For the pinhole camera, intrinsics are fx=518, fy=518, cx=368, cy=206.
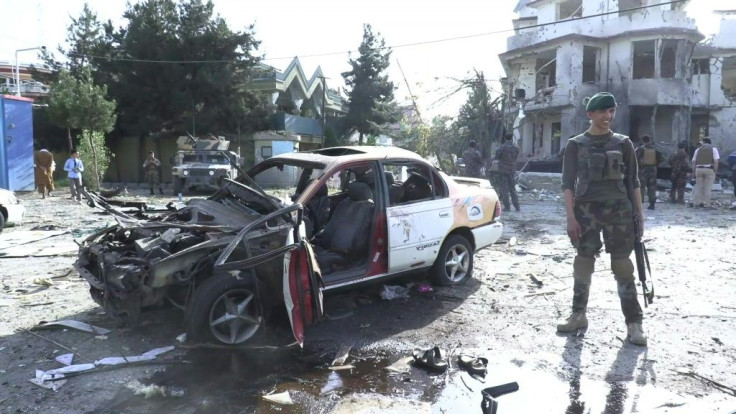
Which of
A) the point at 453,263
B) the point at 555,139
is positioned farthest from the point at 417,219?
the point at 555,139

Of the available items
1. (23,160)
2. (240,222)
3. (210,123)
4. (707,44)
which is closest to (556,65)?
(707,44)

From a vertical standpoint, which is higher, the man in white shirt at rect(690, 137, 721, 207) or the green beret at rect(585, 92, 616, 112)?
the green beret at rect(585, 92, 616, 112)

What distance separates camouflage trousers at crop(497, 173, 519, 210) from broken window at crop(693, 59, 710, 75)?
23029 millimetres

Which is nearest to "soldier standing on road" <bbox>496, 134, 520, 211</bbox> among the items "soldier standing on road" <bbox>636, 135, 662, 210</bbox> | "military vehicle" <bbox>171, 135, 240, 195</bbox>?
"soldier standing on road" <bbox>636, 135, 662, 210</bbox>

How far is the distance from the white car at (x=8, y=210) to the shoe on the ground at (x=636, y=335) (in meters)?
10.7

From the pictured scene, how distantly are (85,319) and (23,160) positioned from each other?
1857cm

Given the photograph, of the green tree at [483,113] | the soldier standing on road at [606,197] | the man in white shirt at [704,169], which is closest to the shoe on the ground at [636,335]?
the soldier standing on road at [606,197]

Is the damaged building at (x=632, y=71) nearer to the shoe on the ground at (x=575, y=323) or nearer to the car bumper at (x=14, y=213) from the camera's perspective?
the car bumper at (x=14, y=213)

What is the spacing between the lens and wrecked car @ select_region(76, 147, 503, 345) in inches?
153

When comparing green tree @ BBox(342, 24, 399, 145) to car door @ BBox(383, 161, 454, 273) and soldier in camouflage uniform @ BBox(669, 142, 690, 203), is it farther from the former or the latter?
car door @ BBox(383, 161, 454, 273)

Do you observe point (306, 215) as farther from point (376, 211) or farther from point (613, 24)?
point (613, 24)

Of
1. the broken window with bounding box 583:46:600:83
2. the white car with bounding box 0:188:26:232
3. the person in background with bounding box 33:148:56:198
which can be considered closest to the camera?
the white car with bounding box 0:188:26:232

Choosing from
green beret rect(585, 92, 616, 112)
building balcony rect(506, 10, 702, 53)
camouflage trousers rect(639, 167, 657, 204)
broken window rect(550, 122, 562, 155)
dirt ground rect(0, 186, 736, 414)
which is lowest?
dirt ground rect(0, 186, 736, 414)

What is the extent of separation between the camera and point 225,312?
4.01 m
